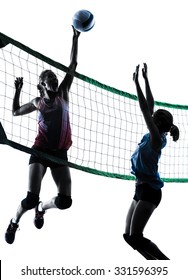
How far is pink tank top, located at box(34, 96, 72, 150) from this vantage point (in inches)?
173

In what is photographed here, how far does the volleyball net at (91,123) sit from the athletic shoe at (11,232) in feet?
2.47

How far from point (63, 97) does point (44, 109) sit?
204 millimetres

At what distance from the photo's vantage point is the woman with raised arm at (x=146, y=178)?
3928mm

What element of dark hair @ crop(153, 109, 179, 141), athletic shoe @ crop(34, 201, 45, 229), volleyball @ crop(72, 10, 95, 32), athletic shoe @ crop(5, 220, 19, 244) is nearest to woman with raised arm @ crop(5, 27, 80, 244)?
athletic shoe @ crop(5, 220, 19, 244)

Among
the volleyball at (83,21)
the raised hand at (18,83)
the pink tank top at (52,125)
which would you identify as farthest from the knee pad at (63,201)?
the volleyball at (83,21)

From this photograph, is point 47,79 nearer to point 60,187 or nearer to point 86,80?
point 86,80

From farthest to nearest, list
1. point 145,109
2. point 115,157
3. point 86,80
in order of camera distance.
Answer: point 115,157
point 86,80
point 145,109

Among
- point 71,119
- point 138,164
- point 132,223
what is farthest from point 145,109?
point 71,119

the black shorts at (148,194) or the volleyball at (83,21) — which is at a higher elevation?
the volleyball at (83,21)

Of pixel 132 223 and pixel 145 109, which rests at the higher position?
pixel 145 109

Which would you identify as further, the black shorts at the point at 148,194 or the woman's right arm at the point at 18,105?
the woman's right arm at the point at 18,105

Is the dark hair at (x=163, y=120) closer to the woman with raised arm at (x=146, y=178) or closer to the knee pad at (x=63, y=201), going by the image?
the woman with raised arm at (x=146, y=178)

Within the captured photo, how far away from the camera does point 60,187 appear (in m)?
4.41

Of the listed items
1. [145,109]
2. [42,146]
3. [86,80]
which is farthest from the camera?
[86,80]
